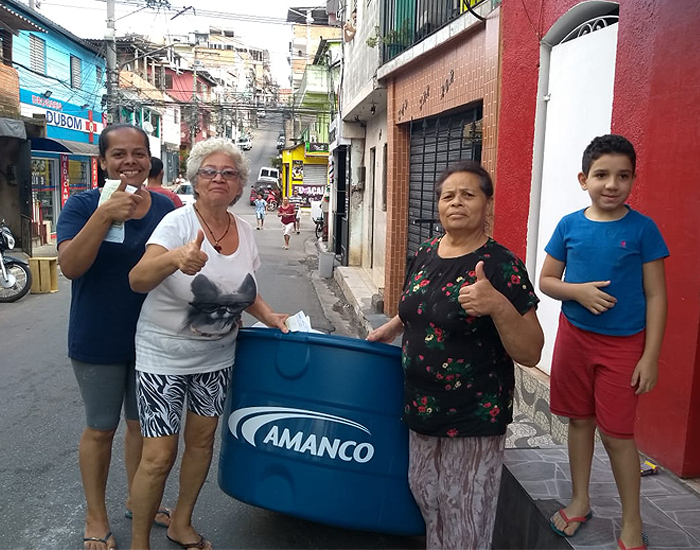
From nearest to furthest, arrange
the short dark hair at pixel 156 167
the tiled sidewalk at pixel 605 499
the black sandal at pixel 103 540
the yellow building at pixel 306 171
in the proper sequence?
the tiled sidewalk at pixel 605 499 < the black sandal at pixel 103 540 < the short dark hair at pixel 156 167 < the yellow building at pixel 306 171

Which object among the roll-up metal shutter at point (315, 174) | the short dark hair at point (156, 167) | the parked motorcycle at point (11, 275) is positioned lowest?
the parked motorcycle at point (11, 275)

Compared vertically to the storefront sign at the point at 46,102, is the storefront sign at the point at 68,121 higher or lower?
lower

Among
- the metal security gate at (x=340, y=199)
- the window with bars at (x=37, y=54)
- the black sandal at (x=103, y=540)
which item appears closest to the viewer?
the black sandal at (x=103, y=540)

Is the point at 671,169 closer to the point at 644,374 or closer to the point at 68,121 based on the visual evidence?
the point at 644,374

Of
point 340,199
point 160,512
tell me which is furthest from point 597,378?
point 340,199

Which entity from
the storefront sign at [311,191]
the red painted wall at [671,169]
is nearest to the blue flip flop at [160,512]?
the red painted wall at [671,169]

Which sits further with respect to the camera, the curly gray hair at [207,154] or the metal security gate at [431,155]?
the metal security gate at [431,155]

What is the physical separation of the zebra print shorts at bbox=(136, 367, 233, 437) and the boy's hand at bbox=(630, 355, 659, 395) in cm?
162

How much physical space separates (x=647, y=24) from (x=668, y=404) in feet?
6.20

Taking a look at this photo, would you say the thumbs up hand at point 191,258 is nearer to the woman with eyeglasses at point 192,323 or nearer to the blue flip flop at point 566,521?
the woman with eyeglasses at point 192,323

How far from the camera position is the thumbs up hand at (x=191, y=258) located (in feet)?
7.27

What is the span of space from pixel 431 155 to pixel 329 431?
5.26m

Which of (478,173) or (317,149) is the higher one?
(317,149)

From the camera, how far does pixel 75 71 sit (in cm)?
2183
